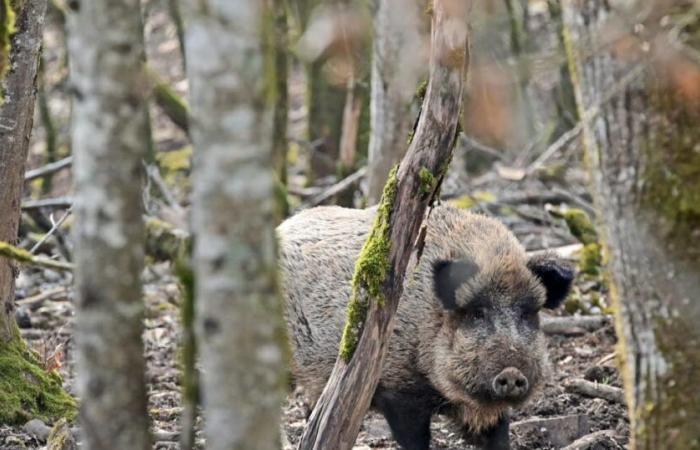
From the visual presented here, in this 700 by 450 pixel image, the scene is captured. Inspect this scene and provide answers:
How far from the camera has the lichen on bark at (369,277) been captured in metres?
5.79

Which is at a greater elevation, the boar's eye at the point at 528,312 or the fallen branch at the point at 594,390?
the boar's eye at the point at 528,312

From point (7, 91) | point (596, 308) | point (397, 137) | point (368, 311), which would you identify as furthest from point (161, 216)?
point (368, 311)

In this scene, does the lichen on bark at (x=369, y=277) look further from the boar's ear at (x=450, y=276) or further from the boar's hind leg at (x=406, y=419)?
the boar's hind leg at (x=406, y=419)

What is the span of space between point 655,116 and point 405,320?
345 cm

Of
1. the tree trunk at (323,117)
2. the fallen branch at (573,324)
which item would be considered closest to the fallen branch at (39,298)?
the tree trunk at (323,117)

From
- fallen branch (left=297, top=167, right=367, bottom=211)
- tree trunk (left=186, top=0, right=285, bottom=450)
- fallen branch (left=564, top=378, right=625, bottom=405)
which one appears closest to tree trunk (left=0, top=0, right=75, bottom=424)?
tree trunk (left=186, top=0, right=285, bottom=450)

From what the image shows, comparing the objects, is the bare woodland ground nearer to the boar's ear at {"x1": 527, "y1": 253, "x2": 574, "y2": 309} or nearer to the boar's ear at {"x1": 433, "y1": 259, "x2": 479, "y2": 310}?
the boar's ear at {"x1": 527, "y1": 253, "x2": 574, "y2": 309}

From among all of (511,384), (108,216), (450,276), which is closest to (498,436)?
(511,384)

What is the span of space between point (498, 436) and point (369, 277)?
6.06 ft

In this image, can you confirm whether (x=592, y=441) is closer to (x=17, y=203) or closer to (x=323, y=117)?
(x=17, y=203)

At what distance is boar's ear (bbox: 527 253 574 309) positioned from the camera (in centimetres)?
718

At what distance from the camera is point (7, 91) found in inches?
253

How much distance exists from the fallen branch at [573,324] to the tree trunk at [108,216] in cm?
564

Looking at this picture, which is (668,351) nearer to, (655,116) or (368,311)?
(655,116)
